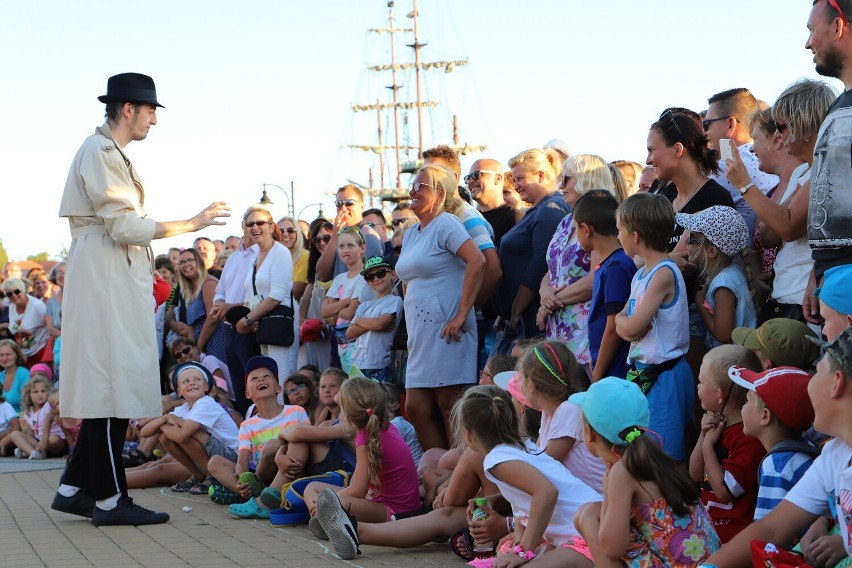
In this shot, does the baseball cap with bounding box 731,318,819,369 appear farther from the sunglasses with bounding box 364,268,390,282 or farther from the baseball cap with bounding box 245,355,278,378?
the baseball cap with bounding box 245,355,278,378

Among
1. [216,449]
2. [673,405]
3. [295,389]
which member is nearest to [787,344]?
[673,405]

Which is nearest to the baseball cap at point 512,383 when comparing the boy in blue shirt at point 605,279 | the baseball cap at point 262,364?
the boy in blue shirt at point 605,279

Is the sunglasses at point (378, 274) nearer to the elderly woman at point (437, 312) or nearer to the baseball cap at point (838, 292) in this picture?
the elderly woman at point (437, 312)

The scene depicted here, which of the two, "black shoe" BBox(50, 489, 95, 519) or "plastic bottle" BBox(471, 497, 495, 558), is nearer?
"plastic bottle" BBox(471, 497, 495, 558)

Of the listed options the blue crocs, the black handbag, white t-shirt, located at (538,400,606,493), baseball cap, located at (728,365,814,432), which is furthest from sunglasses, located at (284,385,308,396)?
baseball cap, located at (728,365,814,432)

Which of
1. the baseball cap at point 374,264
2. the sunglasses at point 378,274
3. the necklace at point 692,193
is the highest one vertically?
the necklace at point 692,193

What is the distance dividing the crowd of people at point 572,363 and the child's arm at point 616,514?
0.4 inches

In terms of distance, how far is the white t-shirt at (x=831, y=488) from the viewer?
3.65 meters

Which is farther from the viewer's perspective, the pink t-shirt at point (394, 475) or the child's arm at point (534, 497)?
the pink t-shirt at point (394, 475)

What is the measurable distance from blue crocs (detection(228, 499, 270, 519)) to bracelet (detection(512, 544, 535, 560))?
2712 mm

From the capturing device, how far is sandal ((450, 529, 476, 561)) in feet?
19.0

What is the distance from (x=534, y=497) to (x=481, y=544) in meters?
0.64

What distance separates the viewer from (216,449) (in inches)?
347

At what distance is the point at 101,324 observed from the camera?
22.6 ft
